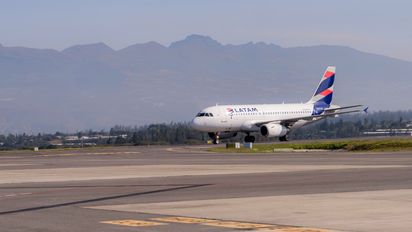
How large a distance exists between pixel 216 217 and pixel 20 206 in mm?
6206

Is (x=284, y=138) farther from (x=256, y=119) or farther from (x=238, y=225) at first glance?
(x=238, y=225)

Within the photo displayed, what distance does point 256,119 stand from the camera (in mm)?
102375

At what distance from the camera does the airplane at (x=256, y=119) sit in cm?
9881

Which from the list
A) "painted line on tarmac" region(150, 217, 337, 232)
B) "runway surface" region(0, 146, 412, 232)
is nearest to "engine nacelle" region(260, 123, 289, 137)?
"runway surface" region(0, 146, 412, 232)

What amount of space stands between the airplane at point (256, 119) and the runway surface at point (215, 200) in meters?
53.4

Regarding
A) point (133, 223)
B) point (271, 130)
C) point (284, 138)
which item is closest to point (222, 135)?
point (284, 138)

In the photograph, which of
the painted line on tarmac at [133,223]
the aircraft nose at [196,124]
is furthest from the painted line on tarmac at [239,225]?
the aircraft nose at [196,124]

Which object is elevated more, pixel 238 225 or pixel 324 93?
pixel 324 93

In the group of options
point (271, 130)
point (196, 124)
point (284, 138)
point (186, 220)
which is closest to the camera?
point (186, 220)

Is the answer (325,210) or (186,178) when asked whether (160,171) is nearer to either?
(186,178)

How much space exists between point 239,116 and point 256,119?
2788 mm

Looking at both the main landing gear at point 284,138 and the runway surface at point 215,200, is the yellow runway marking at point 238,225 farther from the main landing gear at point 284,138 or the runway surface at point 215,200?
the main landing gear at point 284,138

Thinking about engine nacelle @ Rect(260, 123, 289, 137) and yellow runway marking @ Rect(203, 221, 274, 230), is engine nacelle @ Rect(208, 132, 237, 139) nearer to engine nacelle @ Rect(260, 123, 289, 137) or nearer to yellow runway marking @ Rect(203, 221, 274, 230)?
engine nacelle @ Rect(260, 123, 289, 137)

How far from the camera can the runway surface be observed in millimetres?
23062
